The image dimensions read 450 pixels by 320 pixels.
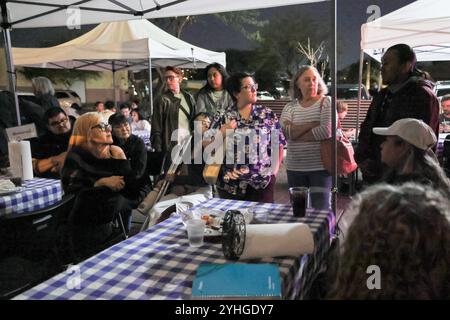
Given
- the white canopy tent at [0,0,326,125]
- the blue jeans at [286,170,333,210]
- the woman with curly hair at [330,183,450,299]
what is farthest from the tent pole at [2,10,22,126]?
the woman with curly hair at [330,183,450,299]

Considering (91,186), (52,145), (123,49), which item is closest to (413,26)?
(123,49)

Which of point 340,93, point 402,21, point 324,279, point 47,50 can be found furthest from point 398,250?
point 340,93

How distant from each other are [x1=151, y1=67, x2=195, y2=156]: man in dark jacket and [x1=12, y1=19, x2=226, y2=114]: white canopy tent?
1.65 m

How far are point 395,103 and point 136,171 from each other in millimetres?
2198

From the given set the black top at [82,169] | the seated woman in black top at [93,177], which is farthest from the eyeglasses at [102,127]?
the black top at [82,169]

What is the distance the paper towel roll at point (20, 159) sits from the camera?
8.77ft

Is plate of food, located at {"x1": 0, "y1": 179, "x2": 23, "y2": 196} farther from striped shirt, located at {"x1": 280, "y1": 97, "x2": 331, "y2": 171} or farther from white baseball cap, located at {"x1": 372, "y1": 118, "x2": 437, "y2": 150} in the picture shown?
white baseball cap, located at {"x1": 372, "y1": 118, "x2": 437, "y2": 150}

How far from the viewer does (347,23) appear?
2375 centimetres

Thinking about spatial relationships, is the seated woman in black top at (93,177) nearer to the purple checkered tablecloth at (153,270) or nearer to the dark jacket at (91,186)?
the dark jacket at (91,186)

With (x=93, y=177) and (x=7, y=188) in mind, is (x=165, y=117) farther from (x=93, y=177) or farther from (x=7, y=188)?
(x=7, y=188)

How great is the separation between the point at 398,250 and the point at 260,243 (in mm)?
580

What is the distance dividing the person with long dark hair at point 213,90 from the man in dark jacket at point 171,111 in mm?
249

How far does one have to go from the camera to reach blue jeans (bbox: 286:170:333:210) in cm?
282

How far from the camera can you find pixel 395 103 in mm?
2662
